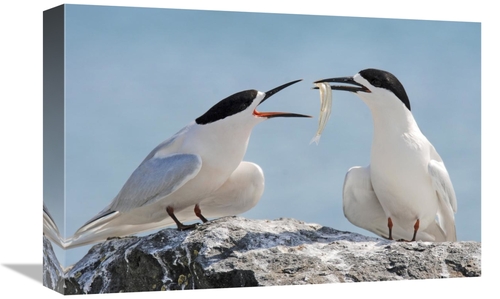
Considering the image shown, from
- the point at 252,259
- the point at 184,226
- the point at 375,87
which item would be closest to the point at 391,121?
the point at 375,87

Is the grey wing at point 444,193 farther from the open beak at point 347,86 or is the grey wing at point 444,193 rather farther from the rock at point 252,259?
the open beak at point 347,86

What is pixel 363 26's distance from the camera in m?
11.5

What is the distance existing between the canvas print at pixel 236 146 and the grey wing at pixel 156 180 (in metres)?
0.02

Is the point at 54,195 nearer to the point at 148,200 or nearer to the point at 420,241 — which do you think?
the point at 148,200

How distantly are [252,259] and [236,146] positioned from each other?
132cm

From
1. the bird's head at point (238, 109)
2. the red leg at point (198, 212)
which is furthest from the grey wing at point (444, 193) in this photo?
the red leg at point (198, 212)

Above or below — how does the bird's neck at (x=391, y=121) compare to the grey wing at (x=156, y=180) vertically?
above

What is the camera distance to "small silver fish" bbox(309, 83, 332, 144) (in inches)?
438

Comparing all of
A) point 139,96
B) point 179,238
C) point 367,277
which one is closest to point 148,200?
point 179,238

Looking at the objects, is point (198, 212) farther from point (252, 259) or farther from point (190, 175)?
point (252, 259)

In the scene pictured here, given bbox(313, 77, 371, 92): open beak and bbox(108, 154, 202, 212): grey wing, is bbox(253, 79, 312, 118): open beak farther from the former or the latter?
bbox(108, 154, 202, 212): grey wing

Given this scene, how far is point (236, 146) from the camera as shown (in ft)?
34.8

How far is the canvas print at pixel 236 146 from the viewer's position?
10.1 m

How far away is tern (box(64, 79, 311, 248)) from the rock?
12.2 inches
